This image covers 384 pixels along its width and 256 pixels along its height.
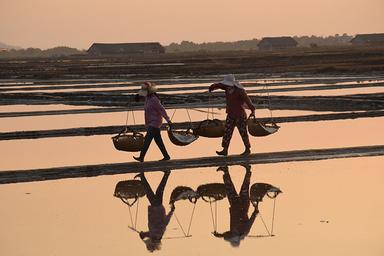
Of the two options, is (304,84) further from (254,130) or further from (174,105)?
(254,130)

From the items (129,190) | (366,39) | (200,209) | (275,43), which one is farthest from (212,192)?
(366,39)

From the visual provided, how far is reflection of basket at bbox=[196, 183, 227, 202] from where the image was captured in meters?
10.1

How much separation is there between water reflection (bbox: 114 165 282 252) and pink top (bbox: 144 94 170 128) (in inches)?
39.5

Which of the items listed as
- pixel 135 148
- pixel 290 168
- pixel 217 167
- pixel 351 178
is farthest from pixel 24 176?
pixel 351 178

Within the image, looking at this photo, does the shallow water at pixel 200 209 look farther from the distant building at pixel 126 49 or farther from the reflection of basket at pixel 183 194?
the distant building at pixel 126 49

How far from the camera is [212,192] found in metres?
10.5

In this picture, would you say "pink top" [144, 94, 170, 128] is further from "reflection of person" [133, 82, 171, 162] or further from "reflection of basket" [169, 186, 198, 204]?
"reflection of basket" [169, 186, 198, 204]

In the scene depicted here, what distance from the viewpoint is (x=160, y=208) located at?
31.3 ft

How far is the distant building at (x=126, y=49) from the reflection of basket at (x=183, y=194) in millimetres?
164587

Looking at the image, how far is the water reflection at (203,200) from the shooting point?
823 centimetres

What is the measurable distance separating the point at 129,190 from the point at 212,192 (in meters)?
1.31

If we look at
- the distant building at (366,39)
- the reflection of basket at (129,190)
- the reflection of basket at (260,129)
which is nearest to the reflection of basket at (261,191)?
the reflection of basket at (129,190)

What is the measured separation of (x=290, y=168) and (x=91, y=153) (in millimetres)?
4602

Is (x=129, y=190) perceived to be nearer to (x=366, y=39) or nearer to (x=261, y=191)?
(x=261, y=191)
